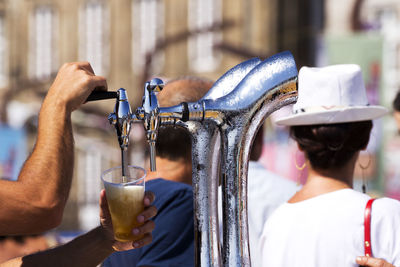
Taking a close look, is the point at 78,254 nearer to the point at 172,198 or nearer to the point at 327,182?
the point at 172,198

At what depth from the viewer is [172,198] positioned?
2096 millimetres

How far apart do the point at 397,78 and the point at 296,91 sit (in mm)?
16171

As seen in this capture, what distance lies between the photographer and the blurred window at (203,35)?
18250 mm

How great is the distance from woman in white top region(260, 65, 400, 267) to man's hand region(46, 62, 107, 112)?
2.77ft

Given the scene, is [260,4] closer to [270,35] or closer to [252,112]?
[270,35]

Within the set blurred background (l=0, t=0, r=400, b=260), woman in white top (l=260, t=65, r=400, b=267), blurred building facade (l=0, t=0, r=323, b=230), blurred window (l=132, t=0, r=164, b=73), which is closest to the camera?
woman in white top (l=260, t=65, r=400, b=267)

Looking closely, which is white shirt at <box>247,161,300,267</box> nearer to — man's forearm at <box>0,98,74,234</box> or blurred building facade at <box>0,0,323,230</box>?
man's forearm at <box>0,98,74,234</box>

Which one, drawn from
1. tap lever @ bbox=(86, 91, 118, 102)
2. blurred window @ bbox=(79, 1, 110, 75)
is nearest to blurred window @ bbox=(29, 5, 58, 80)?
blurred window @ bbox=(79, 1, 110, 75)

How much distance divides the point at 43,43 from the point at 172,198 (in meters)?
19.6


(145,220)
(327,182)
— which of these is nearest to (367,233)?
(327,182)

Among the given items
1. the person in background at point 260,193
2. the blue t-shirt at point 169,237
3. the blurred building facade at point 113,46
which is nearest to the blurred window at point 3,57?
the blurred building facade at point 113,46

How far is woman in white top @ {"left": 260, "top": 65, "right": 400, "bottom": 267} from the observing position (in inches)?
73.1

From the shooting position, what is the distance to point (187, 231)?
2053mm

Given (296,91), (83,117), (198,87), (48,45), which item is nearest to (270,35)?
(83,117)
